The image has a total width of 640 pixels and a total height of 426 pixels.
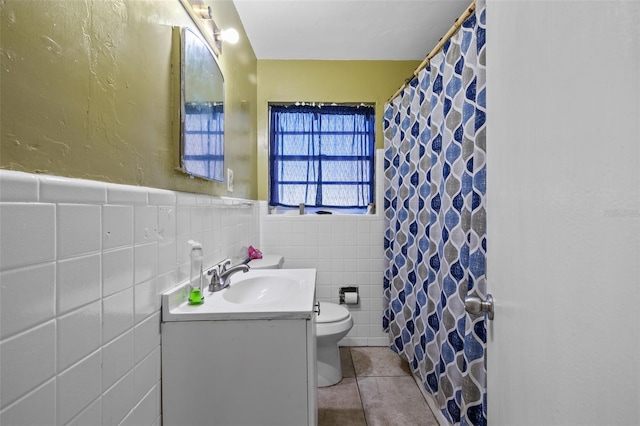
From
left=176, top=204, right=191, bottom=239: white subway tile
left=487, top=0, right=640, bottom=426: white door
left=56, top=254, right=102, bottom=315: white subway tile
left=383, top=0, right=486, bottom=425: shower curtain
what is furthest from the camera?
left=383, top=0, right=486, bottom=425: shower curtain

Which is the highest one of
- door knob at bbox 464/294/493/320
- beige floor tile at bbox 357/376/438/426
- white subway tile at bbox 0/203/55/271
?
white subway tile at bbox 0/203/55/271

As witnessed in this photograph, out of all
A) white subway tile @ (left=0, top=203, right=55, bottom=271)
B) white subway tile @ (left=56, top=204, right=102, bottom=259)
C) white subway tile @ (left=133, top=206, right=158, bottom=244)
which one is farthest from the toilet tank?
white subway tile @ (left=0, top=203, right=55, bottom=271)

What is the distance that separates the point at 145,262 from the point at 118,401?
34 cm

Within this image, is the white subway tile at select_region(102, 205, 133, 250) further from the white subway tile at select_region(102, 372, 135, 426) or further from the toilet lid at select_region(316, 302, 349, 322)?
the toilet lid at select_region(316, 302, 349, 322)

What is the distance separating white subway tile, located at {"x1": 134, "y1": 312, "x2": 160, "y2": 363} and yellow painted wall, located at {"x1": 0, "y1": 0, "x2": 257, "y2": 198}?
393mm

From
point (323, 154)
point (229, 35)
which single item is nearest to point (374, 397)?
point (323, 154)

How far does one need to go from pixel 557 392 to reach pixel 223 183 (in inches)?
59.8

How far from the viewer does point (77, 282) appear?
1.96 feet

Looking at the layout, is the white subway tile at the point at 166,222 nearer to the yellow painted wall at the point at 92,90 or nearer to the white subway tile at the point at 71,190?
the yellow painted wall at the point at 92,90

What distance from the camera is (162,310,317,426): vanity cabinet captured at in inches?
36.0

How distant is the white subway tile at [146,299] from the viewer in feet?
2.64

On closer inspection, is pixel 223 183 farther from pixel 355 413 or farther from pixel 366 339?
pixel 366 339

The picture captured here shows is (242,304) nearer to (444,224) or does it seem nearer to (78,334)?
(78,334)

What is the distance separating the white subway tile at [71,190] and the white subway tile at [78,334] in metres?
0.22
